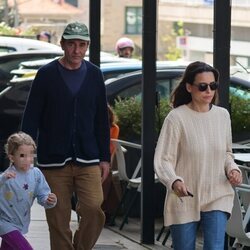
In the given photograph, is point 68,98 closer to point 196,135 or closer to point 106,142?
point 106,142

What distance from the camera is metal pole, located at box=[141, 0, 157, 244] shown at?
33.3 feet

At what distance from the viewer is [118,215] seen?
38.9 feet

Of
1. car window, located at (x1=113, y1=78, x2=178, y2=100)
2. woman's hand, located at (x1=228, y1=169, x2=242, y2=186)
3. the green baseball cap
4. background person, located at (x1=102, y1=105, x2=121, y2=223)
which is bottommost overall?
background person, located at (x1=102, y1=105, x2=121, y2=223)

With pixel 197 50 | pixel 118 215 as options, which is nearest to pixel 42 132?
pixel 118 215

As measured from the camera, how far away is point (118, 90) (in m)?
14.0

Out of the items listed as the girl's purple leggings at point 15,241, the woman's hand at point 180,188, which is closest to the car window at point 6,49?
the girl's purple leggings at point 15,241

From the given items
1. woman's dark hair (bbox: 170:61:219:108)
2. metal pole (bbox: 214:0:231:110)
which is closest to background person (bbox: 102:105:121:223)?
metal pole (bbox: 214:0:231:110)

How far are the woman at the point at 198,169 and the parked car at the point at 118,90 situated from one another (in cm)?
512

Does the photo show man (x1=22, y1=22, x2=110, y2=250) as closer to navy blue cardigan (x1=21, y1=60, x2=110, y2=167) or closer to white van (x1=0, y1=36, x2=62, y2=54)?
navy blue cardigan (x1=21, y1=60, x2=110, y2=167)

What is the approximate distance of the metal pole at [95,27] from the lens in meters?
12.0

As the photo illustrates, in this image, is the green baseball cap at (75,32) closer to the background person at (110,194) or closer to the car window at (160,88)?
the background person at (110,194)

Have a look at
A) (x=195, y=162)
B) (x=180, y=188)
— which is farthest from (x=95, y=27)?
(x=180, y=188)

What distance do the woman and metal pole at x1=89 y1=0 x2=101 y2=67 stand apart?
4.92 metres

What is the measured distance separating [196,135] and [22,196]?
130 cm
